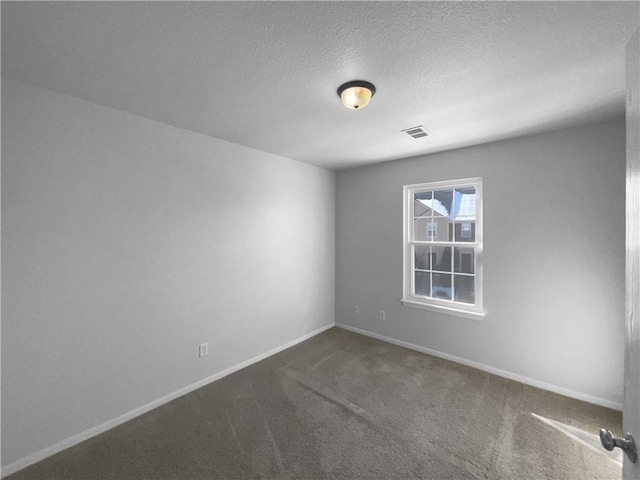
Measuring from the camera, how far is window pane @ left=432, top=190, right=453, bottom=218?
11.4 ft

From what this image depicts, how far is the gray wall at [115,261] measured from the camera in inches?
72.4

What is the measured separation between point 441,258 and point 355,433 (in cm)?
228

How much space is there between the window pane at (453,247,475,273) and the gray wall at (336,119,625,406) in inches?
7.8

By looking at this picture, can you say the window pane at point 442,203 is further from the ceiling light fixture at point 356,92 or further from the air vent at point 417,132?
the ceiling light fixture at point 356,92

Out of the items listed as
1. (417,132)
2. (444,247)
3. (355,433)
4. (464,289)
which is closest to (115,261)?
(355,433)

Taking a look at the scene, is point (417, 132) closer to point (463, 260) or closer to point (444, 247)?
point (444, 247)

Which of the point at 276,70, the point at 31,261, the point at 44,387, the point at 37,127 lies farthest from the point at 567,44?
the point at 44,387

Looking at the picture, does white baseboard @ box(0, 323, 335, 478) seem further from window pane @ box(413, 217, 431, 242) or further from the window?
window pane @ box(413, 217, 431, 242)

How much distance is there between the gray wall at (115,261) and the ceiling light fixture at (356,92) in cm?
161

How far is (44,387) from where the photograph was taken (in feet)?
6.31

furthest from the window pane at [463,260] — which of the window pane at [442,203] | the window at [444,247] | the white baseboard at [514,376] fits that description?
the white baseboard at [514,376]

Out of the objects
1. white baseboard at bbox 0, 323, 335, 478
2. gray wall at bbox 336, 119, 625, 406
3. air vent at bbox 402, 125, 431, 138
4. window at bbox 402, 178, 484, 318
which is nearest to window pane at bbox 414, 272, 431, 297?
window at bbox 402, 178, 484, 318

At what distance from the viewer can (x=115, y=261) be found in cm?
224

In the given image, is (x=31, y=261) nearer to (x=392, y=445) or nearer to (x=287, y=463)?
(x=287, y=463)
